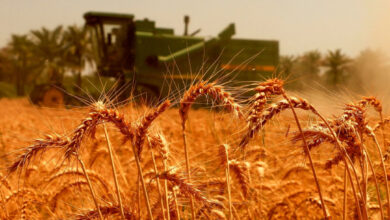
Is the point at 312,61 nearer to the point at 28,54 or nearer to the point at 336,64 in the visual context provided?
the point at 336,64

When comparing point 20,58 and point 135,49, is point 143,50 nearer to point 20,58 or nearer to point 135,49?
point 135,49

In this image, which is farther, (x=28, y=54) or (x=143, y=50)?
(x=28, y=54)

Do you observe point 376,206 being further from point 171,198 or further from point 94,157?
point 94,157

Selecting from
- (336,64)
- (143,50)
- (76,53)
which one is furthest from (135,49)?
(336,64)

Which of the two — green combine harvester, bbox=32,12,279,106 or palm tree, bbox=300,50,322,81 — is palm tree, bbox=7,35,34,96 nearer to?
palm tree, bbox=300,50,322,81

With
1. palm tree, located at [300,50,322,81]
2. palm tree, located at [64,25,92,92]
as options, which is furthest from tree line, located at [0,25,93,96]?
palm tree, located at [300,50,322,81]

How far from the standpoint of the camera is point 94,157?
9.12ft

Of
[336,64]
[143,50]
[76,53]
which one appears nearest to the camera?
[143,50]

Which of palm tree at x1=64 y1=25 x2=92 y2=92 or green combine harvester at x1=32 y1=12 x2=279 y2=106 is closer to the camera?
green combine harvester at x1=32 y1=12 x2=279 y2=106

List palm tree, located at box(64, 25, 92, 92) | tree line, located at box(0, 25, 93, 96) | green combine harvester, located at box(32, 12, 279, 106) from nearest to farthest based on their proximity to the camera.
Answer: green combine harvester, located at box(32, 12, 279, 106) → palm tree, located at box(64, 25, 92, 92) → tree line, located at box(0, 25, 93, 96)

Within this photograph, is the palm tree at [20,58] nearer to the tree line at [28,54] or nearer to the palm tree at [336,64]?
the tree line at [28,54]

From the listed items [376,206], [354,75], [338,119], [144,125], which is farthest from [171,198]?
[354,75]

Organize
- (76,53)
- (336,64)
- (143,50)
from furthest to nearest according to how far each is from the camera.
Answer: (336,64), (76,53), (143,50)

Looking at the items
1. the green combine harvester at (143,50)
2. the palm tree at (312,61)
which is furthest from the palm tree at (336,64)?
the green combine harvester at (143,50)
